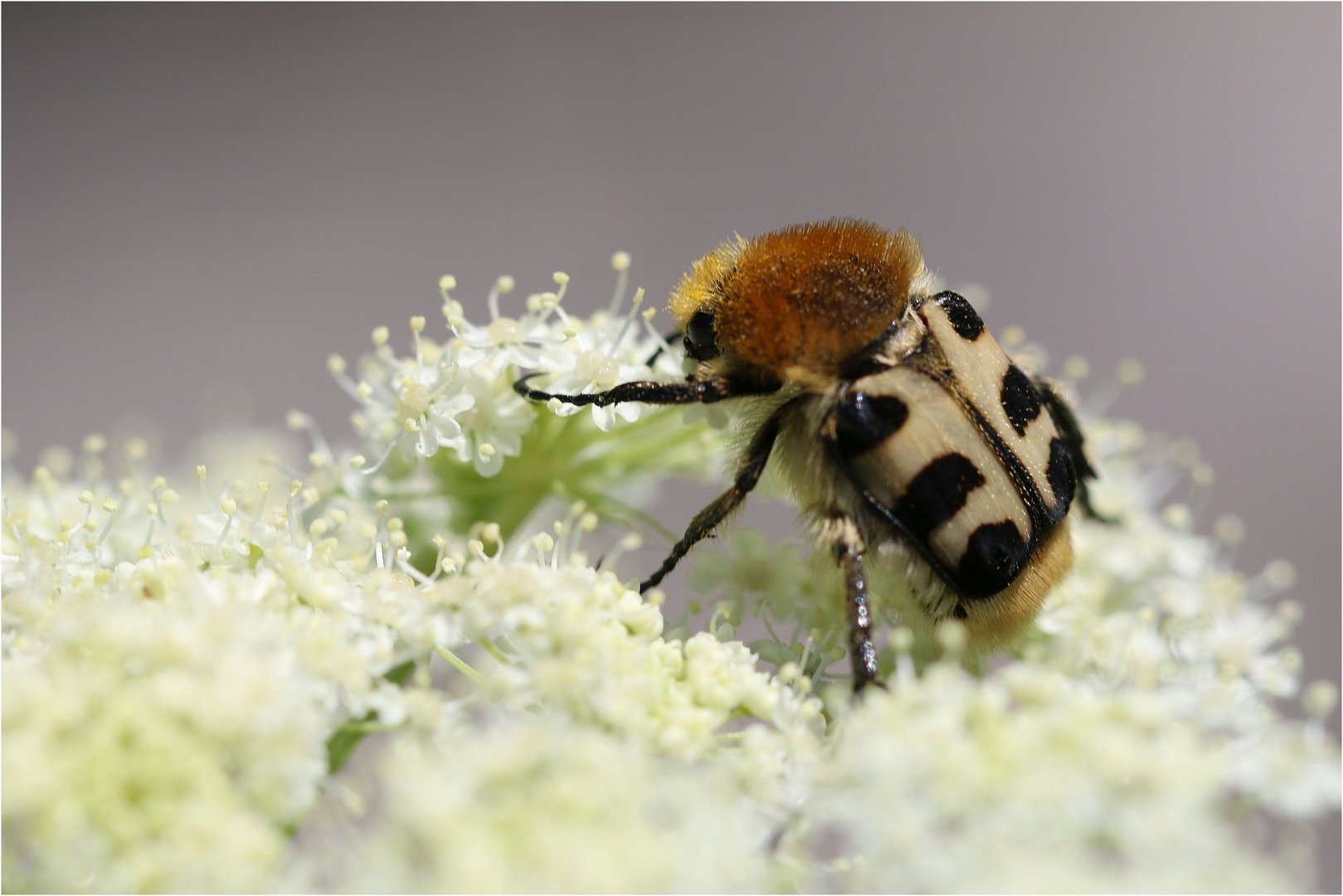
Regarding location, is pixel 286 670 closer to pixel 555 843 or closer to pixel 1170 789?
pixel 555 843

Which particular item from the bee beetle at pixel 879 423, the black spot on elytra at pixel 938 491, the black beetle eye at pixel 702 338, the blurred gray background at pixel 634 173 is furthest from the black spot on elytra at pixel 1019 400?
the blurred gray background at pixel 634 173

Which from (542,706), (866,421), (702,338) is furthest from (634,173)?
(542,706)

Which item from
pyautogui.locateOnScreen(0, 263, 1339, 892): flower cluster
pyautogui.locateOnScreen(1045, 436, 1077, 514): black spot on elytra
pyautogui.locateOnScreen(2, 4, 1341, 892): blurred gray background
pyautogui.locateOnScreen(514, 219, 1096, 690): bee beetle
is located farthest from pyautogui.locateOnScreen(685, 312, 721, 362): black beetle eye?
pyautogui.locateOnScreen(2, 4, 1341, 892): blurred gray background

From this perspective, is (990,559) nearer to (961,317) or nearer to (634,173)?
(961,317)

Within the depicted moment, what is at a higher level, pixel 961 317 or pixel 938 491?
pixel 961 317

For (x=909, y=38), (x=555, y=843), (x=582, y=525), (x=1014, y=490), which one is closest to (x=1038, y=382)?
(x=1014, y=490)

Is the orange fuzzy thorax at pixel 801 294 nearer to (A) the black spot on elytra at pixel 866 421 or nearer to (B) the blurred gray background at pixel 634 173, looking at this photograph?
(A) the black spot on elytra at pixel 866 421
